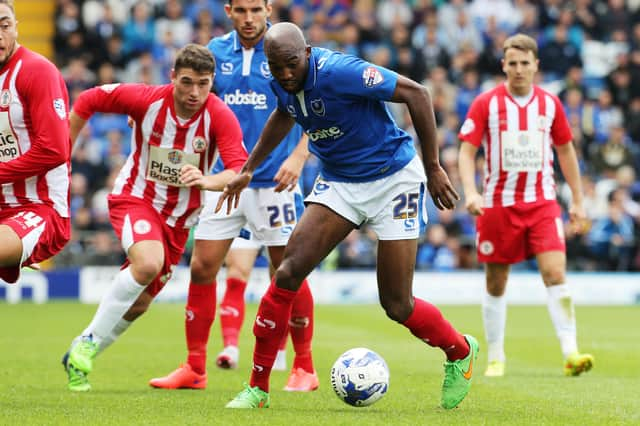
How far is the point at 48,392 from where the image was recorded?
7.33 meters

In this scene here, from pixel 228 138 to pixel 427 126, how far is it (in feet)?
5.84

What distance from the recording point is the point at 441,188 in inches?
246

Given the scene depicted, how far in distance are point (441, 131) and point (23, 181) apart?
50.8 ft

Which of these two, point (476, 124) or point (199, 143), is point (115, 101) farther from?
point (476, 124)

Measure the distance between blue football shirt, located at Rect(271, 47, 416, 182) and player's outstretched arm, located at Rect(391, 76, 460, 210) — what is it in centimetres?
7

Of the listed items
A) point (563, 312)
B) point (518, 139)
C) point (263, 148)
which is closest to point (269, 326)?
point (263, 148)

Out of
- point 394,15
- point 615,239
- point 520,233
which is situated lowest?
point 615,239

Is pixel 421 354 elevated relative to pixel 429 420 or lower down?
lower down

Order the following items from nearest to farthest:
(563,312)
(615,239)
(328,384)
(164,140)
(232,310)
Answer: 1. (164,140)
2. (328,384)
3. (563,312)
4. (232,310)
5. (615,239)

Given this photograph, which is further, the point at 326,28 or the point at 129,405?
the point at 326,28

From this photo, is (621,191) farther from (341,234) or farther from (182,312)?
(341,234)

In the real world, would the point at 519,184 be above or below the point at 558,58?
below

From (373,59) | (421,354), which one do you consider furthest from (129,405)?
(373,59)

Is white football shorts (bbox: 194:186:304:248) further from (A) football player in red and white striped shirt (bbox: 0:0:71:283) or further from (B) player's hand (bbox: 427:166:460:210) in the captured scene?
(B) player's hand (bbox: 427:166:460:210)
